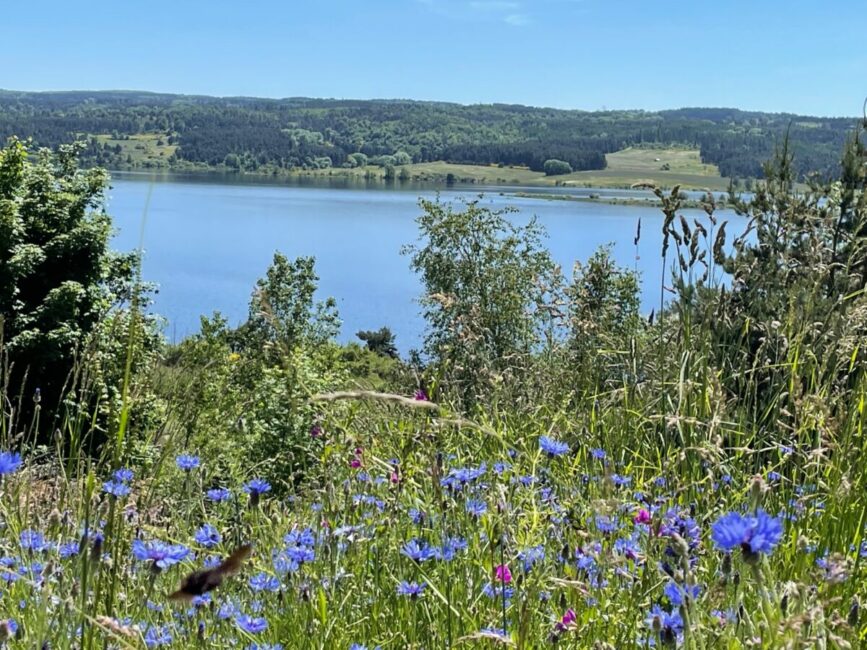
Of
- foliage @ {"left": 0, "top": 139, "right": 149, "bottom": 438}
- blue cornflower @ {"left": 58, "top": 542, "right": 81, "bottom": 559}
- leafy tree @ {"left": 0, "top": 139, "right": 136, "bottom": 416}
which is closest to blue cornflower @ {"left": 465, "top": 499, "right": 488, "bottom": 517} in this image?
blue cornflower @ {"left": 58, "top": 542, "right": 81, "bottom": 559}

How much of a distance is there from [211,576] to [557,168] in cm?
13955

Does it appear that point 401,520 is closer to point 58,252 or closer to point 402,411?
point 402,411

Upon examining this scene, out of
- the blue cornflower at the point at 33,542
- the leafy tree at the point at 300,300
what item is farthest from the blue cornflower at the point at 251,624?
the leafy tree at the point at 300,300

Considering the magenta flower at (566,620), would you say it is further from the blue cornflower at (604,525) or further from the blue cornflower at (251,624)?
the blue cornflower at (251,624)

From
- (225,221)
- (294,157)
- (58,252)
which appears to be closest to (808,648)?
(58,252)

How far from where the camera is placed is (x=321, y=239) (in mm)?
82812

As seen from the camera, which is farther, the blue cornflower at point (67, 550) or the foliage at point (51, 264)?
the foliage at point (51, 264)

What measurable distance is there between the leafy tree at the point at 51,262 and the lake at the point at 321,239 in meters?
6.23

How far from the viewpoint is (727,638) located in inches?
47.8

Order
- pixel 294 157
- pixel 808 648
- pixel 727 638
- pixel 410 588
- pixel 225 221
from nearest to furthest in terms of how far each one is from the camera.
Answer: pixel 808 648 < pixel 727 638 < pixel 410 588 < pixel 225 221 < pixel 294 157

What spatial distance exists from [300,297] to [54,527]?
27.4 meters

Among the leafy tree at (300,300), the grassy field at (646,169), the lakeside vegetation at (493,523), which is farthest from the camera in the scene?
the grassy field at (646,169)

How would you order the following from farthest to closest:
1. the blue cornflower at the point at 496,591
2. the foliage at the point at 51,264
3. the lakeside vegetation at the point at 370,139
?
1. the lakeside vegetation at the point at 370,139
2. the foliage at the point at 51,264
3. the blue cornflower at the point at 496,591

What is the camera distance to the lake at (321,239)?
49344 mm
